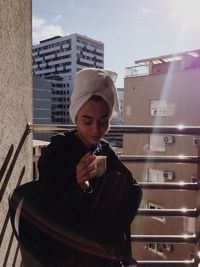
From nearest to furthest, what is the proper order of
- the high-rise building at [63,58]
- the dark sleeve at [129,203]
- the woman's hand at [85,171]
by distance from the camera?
the woman's hand at [85,171], the dark sleeve at [129,203], the high-rise building at [63,58]

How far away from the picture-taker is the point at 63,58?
2023 inches

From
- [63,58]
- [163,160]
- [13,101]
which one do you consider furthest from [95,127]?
[63,58]

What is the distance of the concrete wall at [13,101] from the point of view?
4.15ft

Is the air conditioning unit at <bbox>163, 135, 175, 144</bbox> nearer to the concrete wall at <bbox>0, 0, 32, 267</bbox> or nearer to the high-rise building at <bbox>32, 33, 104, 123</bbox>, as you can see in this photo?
the concrete wall at <bbox>0, 0, 32, 267</bbox>

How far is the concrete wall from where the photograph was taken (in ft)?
4.15

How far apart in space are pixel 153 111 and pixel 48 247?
1182 cm

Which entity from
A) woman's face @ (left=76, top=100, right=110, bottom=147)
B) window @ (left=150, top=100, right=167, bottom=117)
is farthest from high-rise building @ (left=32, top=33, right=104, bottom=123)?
woman's face @ (left=76, top=100, right=110, bottom=147)

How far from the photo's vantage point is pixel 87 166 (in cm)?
96

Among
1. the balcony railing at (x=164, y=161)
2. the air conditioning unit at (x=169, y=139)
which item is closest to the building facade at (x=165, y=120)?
the air conditioning unit at (x=169, y=139)

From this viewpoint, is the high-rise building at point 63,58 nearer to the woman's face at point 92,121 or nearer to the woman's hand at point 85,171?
the woman's face at point 92,121

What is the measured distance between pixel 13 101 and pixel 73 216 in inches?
25.8

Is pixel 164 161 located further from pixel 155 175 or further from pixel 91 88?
pixel 155 175

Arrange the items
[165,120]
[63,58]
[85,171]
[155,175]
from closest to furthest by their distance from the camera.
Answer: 1. [85,171]
2. [165,120]
3. [155,175]
4. [63,58]

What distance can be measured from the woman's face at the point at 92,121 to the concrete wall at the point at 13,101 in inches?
13.4
